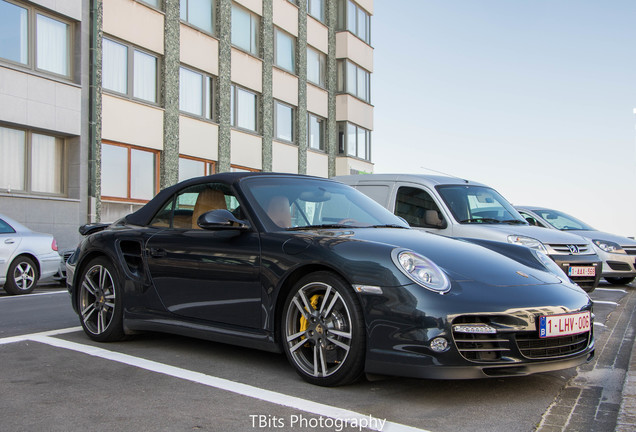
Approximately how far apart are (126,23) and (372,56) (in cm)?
1752

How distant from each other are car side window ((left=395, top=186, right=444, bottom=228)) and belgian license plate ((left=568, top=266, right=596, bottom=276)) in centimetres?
184

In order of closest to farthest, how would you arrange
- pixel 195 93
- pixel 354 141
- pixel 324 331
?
pixel 324 331 → pixel 195 93 → pixel 354 141

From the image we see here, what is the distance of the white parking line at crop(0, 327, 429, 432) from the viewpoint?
385cm

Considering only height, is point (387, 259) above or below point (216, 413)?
above

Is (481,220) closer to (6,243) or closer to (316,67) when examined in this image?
(6,243)

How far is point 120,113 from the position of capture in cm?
2075

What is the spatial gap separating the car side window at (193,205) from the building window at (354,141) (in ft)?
91.6

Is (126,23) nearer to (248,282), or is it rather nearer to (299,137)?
(299,137)

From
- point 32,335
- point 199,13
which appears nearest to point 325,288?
point 32,335

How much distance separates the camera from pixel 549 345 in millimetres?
4422

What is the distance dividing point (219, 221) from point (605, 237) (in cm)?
1051

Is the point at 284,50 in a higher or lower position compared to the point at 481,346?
higher

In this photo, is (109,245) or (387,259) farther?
(109,245)

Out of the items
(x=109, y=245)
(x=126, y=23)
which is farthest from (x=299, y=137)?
(x=109, y=245)
